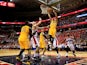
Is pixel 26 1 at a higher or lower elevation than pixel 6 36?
higher

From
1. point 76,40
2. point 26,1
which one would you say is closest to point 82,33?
point 76,40

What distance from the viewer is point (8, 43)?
840 inches

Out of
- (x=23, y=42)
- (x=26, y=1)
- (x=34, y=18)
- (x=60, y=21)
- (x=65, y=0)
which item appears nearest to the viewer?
(x=65, y=0)

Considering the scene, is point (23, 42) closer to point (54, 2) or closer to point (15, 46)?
point (54, 2)

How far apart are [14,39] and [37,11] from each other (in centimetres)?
535

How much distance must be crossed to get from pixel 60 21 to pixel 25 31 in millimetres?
11907

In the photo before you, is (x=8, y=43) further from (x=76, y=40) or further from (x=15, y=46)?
(x=76, y=40)

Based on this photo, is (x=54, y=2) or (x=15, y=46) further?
(x=15, y=46)

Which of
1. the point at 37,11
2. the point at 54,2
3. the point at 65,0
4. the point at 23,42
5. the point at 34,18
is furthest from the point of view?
the point at 34,18

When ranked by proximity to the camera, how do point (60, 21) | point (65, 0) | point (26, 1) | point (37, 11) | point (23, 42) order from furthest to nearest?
point (37, 11), point (26, 1), point (60, 21), point (23, 42), point (65, 0)

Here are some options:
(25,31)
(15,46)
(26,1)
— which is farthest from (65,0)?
(15,46)

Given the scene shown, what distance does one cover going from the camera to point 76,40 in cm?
1332

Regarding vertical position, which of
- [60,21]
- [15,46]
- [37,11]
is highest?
[37,11]

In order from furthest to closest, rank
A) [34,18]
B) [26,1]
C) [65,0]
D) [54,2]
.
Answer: [34,18] < [26,1] < [54,2] < [65,0]
